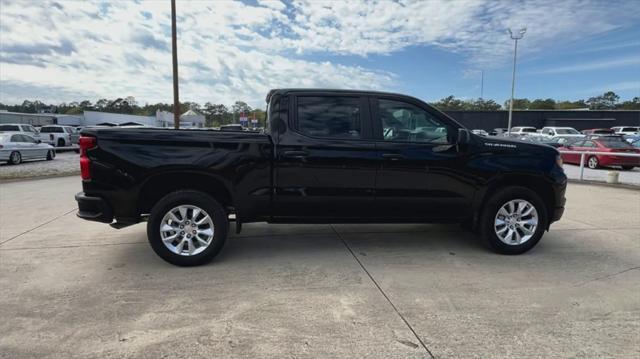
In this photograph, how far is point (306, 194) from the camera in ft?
15.3

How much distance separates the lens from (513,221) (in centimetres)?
502

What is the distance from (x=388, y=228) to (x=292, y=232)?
1.46 meters

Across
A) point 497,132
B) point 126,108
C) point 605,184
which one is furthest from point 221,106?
point 605,184

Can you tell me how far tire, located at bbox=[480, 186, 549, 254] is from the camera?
16.3 feet

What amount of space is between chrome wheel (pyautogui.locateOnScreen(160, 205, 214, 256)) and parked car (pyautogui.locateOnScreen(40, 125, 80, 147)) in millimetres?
28178

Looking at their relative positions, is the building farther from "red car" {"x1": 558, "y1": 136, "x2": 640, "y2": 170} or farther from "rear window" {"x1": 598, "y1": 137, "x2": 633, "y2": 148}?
"rear window" {"x1": 598, "y1": 137, "x2": 633, "y2": 148}

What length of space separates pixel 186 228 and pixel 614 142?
17.7 metres

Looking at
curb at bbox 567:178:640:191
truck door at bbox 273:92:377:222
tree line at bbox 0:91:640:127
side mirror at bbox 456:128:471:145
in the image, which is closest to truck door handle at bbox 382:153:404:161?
truck door at bbox 273:92:377:222

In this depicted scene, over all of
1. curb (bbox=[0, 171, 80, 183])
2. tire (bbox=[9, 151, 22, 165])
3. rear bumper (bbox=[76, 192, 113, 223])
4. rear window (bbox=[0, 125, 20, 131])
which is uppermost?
rear window (bbox=[0, 125, 20, 131])

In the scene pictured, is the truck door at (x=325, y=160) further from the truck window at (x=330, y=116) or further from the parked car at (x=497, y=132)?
the parked car at (x=497, y=132)

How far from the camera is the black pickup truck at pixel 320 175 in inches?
173

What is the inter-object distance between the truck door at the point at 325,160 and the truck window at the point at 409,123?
25cm

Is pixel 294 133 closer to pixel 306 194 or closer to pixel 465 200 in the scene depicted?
pixel 306 194

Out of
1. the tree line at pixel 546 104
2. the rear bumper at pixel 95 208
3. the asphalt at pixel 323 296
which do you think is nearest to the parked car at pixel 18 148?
the asphalt at pixel 323 296
